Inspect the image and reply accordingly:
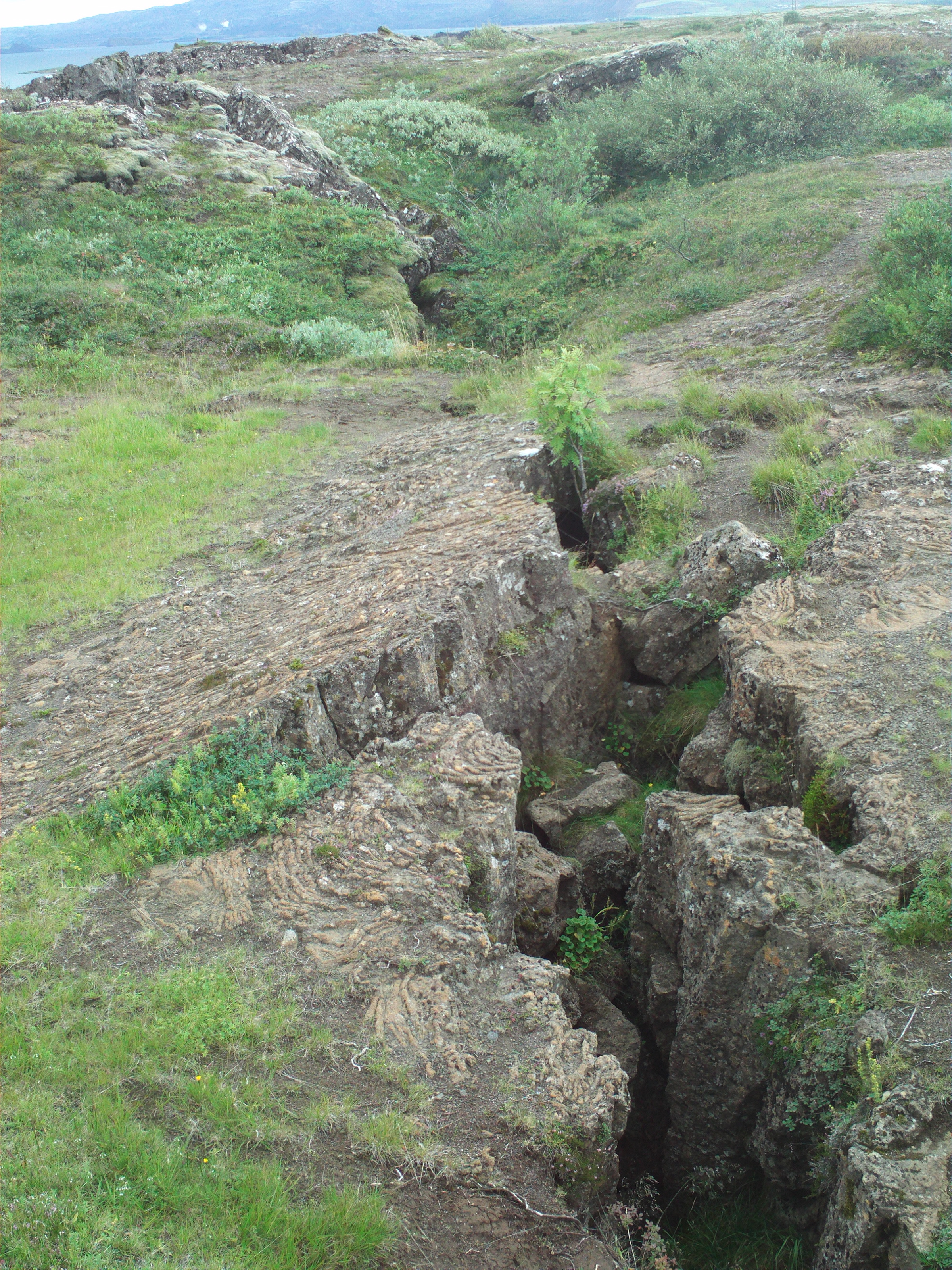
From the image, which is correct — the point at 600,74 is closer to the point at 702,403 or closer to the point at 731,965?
the point at 702,403

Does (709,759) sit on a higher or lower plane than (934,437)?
lower

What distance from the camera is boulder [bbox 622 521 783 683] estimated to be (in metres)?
6.77

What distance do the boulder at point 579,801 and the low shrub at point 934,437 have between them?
428cm

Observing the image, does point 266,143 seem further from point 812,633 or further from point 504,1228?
point 504,1228

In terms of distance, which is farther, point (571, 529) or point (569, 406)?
point (571, 529)

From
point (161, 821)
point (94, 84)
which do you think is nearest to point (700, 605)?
point (161, 821)

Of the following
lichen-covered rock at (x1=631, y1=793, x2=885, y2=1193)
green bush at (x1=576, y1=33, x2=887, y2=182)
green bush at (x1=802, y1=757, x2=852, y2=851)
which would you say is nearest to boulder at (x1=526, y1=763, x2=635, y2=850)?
lichen-covered rock at (x1=631, y1=793, x2=885, y2=1193)

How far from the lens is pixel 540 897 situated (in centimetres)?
479

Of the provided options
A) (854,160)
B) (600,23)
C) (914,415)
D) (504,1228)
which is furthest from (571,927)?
(600,23)

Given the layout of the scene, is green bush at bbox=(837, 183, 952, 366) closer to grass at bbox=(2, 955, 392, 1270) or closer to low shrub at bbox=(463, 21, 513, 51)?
grass at bbox=(2, 955, 392, 1270)

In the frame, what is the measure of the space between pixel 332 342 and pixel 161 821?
11.7 meters

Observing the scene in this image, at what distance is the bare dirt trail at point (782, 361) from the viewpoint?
8.74 metres

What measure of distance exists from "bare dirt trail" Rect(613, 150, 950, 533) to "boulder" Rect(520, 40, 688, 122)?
41.3 ft

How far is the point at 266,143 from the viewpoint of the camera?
855 inches
